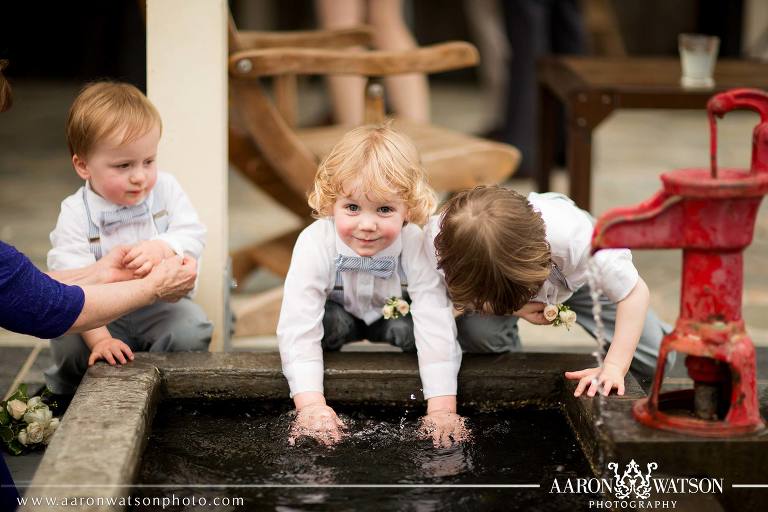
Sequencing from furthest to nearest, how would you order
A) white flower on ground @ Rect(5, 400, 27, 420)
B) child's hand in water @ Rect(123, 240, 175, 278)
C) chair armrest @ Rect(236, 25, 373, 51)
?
chair armrest @ Rect(236, 25, 373, 51) < child's hand in water @ Rect(123, 240, 175, 278) < white flower on ground @ Rect(5, 400, 27, 420)

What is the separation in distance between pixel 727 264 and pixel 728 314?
0.09 meters

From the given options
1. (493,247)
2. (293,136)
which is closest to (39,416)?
(493,247)

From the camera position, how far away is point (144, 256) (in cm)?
271

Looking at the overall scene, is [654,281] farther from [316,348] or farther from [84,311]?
[84,311]

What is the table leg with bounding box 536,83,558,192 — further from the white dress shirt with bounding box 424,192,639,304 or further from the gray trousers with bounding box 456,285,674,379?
the white dress shirt with bounding box 424,192,639,304

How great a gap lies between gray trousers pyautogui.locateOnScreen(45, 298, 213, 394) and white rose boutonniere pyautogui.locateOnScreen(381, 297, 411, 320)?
50 centimetres

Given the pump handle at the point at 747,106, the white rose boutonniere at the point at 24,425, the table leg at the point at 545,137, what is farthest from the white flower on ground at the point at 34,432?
the table leg at the point at 545,137

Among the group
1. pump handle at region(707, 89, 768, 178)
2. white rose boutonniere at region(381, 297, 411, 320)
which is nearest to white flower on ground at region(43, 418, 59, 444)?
white rose boutonniere at region(381, 297, 411, 320)

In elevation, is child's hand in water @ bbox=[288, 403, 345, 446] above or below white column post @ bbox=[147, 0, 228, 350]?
→ below

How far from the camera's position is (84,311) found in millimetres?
2279

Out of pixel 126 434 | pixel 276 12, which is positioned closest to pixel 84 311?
pixel 126 434

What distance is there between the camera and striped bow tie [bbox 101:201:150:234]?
2805 millimetres

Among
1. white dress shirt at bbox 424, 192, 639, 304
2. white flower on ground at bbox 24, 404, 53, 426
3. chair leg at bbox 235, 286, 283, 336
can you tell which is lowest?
chair leg at bbox 235, 286, 283, 336

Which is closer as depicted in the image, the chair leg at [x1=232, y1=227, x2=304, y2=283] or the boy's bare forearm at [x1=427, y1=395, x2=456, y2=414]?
the boy's bare forearm at [x1=427, y1=395, x2=456, y2=414]
